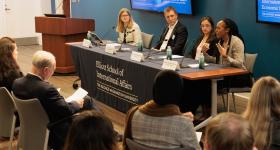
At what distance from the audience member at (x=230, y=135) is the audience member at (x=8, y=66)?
2.79 meters

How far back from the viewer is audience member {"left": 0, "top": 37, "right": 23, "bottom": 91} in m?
4.11

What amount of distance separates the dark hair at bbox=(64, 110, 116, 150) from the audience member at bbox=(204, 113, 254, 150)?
0.40 metres

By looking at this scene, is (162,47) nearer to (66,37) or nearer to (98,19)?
(66,37)

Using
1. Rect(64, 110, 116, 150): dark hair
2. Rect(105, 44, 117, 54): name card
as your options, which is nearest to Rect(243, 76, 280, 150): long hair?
Rect(64, 110, 116, 150): dark hair

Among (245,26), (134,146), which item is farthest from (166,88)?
(245,26)

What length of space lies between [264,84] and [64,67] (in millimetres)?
5648

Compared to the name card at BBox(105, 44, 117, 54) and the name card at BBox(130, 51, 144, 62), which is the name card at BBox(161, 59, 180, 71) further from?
the name card at BBox(105, 44, 117, 54)

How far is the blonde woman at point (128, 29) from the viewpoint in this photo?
6.47 m

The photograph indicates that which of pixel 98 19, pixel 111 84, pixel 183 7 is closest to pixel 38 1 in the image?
pixel 98 19

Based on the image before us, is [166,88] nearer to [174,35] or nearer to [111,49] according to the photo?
[111,49]

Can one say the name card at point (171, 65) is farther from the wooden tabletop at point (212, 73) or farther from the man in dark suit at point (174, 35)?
the man in dark suit at point (174, 35)

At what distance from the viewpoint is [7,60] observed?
4148 mm

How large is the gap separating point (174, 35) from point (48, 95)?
309cm

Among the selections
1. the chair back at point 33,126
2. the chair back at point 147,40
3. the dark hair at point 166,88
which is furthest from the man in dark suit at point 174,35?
the dark hair at point 166,88
